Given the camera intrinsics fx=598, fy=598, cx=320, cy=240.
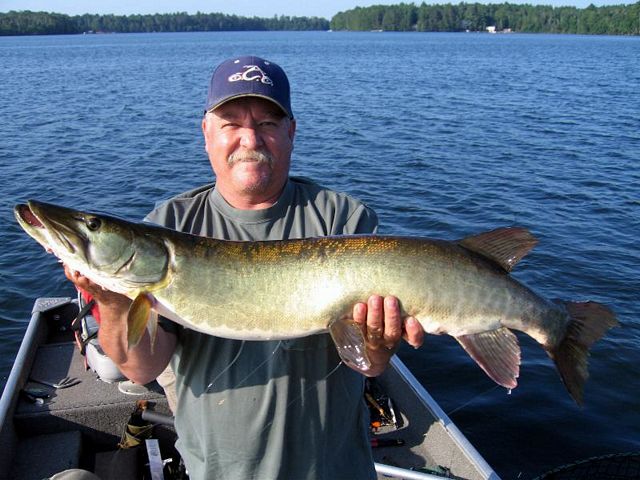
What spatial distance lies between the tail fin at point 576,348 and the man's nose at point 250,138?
1.77 meters

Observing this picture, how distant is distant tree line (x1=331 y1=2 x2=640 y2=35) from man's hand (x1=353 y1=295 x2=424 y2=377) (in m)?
131

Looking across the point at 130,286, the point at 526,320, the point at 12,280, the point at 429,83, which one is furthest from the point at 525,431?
the point at 429,83

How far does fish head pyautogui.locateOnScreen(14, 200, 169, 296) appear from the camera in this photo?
2715 mm

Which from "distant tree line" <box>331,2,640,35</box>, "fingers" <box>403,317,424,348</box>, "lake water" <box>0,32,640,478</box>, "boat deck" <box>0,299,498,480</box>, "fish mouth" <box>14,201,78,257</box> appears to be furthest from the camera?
"distant tree line" <box>331,2,640,35</box>

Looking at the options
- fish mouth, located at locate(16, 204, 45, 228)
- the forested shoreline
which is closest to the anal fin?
fish mouth, located at locate(16, 204, 45, 228)

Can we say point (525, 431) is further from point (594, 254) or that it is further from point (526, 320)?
point (594, 254)

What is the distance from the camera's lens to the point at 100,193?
14180 mm

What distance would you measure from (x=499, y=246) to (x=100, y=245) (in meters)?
1.95

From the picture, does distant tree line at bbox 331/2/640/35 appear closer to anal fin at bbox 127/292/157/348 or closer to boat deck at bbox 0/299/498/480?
boat deck at bbox 0/299/498/480

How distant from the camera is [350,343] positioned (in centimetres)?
273

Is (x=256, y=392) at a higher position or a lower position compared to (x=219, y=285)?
lower

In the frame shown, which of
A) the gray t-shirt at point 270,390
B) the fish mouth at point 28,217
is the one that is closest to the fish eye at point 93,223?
the fish mouth at point 28,217

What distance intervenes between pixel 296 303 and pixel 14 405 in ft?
10.4

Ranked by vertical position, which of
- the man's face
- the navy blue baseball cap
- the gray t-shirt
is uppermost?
the navy blue baseball cap
